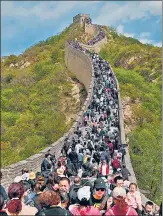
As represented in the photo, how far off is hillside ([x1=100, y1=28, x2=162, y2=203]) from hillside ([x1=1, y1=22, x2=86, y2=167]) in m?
4.09

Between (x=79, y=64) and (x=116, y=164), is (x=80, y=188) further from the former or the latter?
(x=79, y=64)

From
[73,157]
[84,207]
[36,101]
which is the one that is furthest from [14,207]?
[36,101]

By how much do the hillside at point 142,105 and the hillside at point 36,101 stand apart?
4094 mm

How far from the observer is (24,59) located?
59156 millimetres

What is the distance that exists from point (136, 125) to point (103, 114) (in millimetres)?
11030

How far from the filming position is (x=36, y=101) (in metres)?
40.0

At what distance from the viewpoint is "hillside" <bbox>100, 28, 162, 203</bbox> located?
21192 mm

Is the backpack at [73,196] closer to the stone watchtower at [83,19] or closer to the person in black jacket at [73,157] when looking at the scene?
the person in black jacket at [73,157]

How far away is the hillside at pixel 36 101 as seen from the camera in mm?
29156

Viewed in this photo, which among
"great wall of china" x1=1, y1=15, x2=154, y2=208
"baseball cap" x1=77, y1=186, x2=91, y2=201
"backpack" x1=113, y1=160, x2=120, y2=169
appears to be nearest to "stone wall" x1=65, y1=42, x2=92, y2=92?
"great wall of china" x1=1, y1=15, x2=154, y2=208

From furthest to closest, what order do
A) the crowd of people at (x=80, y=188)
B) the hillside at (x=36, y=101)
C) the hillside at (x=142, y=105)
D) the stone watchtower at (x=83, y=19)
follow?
the stone watchtower at (x=83, y=19), the hillside at (x=36, y=101), the hillside at (x=142, y=105), the crowd of people at (x=80, y=188)

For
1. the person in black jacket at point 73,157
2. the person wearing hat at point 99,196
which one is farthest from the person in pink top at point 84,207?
the person in black jacket at point 73,157

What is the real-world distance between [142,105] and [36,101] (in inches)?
390

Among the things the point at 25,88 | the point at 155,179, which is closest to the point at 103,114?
the point at 155,179
